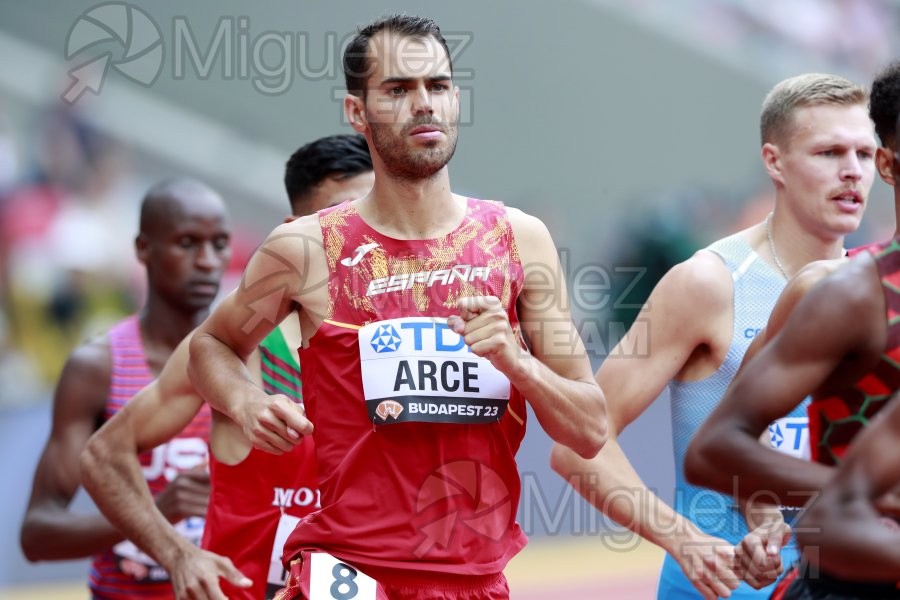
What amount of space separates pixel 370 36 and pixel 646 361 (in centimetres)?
134

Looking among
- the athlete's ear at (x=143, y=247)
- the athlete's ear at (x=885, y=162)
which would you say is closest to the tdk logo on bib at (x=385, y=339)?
the athlete's ear at (x=885, y=162)

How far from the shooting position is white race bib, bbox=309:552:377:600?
3373mm

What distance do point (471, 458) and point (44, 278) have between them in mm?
7299

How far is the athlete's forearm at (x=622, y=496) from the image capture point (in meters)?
3.93

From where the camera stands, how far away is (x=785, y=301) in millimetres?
3070

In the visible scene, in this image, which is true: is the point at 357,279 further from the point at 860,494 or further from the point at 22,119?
the point at 22,119

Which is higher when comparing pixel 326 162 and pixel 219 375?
pixel 326 162

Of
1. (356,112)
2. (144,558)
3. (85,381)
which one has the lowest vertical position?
(144,558)

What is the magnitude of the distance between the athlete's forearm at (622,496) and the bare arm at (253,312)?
3.48 ft

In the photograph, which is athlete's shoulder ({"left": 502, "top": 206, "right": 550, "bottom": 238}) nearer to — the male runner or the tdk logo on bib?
the tdk logo on bib

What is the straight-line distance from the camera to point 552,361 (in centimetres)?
358

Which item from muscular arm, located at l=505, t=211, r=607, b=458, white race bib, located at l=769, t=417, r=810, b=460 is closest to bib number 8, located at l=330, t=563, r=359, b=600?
muscular arm, located at l=505, t=211, r=607, b=458

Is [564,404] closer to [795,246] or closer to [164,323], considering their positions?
[795,246]

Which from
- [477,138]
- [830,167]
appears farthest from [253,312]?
[477,138]
